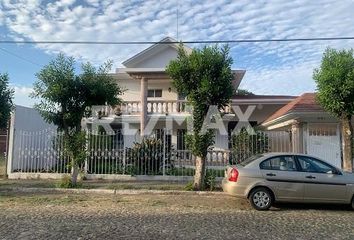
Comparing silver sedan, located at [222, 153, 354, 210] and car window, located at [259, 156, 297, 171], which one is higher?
car window, located at [259, 156, 297, 171]

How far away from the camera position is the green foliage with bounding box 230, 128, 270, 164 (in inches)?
664

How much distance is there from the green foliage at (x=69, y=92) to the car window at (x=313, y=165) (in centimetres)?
782

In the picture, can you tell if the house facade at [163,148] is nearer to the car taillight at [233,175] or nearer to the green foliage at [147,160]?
the green foliage at [147,160]

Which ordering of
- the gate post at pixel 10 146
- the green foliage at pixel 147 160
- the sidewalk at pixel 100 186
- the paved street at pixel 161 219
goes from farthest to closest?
1. the gate post at pixel 10 146
2. the green foliage at pixel 147 160
3. the sidewalk at pixel 100 186
4. the paved street at pixel 161 219

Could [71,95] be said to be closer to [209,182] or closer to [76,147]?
[76,147]

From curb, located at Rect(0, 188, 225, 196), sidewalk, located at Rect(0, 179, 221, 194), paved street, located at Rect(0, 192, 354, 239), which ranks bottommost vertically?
paved street, located at Rect(0, 192, 354, 239)

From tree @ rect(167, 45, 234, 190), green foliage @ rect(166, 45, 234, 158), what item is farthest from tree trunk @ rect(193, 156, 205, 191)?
green foliage @ rect(166, 45, 234, 158)

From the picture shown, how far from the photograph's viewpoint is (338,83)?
47.1 ft

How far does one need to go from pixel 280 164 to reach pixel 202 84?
157 inches

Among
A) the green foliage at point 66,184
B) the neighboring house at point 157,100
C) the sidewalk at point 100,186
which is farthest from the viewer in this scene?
the neighboring house at point 157,100

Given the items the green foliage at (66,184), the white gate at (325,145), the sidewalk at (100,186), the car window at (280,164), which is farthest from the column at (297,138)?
the green foliage at (66,184)

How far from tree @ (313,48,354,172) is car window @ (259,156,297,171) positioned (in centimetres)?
445

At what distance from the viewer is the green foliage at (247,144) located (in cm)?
1688

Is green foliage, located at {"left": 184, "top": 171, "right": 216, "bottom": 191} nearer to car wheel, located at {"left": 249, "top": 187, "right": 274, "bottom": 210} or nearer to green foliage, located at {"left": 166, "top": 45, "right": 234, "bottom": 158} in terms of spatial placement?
green foliage, located at {"left": 166, "top": 45, "right": 234, "bottom": 158}
